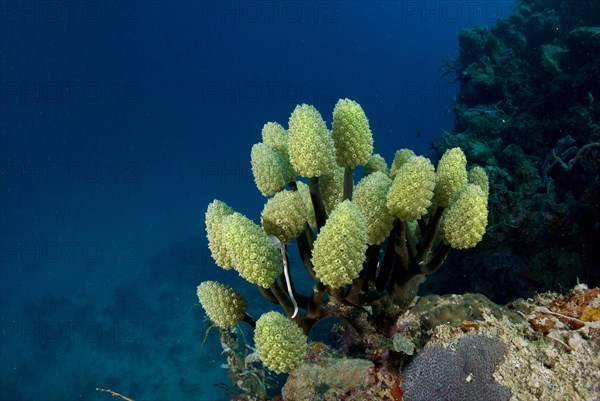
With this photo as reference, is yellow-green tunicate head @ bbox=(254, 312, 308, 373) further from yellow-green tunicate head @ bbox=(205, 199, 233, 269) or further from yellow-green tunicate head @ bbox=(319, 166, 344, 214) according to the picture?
yellow-green tunicate head @ bbox=(319, 166, 344, 214)

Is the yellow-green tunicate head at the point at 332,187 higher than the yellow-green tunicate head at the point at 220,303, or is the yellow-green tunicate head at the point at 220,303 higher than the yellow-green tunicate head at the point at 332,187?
the yellow-green tunicate head at the point at 332,187

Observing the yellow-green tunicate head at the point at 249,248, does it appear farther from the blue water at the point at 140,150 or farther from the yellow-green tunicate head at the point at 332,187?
the blue water at the point at 140,150

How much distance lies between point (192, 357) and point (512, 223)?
37.4 ft

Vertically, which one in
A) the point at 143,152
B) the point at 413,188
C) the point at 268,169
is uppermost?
the point at 143,152

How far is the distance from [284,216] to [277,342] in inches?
29.0

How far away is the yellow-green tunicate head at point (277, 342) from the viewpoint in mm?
2438

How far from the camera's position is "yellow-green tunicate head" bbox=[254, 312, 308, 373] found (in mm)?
2438

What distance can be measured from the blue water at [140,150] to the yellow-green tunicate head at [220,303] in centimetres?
1126

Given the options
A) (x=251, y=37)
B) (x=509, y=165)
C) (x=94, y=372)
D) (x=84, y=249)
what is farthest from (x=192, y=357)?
(x=251, y=37)

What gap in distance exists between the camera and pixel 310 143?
8.70 ft

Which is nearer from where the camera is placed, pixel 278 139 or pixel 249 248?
pixel 249 248

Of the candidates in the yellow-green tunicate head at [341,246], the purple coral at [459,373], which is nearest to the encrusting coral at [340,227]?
the yellow-green tunicate head at [341,246]

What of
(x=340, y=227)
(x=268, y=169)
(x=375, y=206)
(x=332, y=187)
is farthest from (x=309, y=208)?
(x=340, y=227)

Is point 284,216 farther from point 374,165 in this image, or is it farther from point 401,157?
point 401,157
